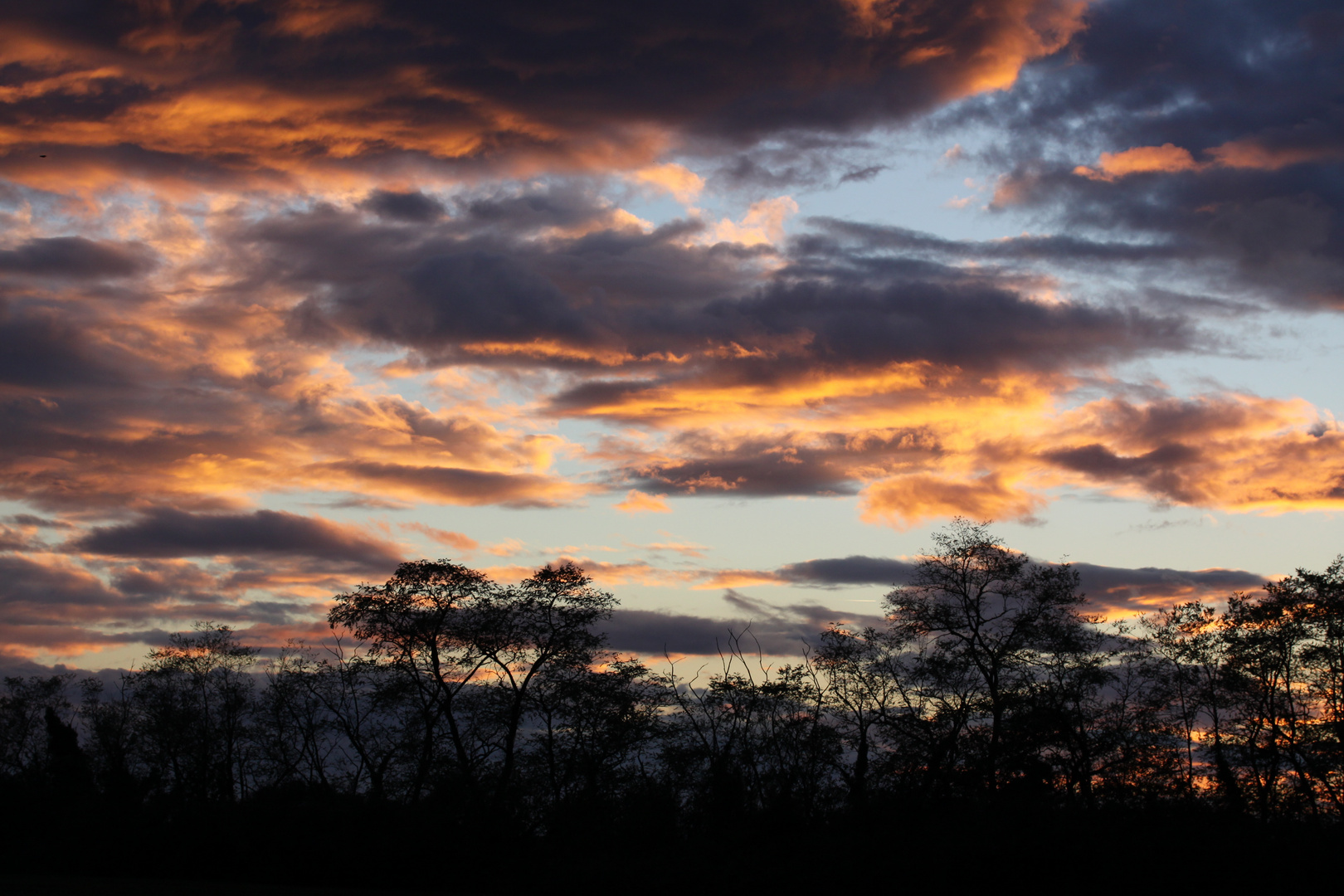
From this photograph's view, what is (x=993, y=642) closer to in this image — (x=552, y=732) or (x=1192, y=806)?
(x=1192, y=806)

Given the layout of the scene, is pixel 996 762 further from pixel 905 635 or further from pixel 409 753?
pixel 409 753

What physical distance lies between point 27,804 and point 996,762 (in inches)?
1710

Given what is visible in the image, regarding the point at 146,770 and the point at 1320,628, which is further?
the point at 146,770

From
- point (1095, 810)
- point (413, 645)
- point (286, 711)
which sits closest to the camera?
point (1095, 810)

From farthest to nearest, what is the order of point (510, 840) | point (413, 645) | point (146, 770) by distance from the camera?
point (146, 770) < point (413, 645) < point (510, 840)

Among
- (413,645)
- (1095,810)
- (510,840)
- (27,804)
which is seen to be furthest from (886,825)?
(27,804)

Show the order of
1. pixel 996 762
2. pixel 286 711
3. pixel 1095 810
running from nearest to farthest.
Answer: pixel 1095 810
pixel 996 762
pixel 286 711

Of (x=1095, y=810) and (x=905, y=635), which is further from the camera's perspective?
(x=905, y=635)

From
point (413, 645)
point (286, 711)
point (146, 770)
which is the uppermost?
point (413, 645)

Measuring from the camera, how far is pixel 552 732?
4766 centimetres

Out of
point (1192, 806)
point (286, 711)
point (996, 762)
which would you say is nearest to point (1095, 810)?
point (1192, 806)

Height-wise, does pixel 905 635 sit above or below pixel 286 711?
above

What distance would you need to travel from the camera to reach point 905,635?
4612 cm

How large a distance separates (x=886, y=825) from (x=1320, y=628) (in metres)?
25.4
